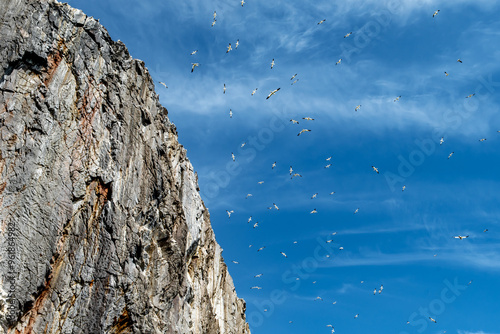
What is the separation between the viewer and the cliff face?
87.5 ft

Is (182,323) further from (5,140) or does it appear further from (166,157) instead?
(5,140)

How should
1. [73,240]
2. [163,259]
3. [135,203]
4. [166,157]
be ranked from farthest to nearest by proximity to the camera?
[166,157], [163,259], [135,203], [73,240]

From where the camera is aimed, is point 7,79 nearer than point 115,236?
Yes

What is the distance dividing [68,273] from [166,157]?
13.7m

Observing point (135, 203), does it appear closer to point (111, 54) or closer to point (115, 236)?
point (115, 236)

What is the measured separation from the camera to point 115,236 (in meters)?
31.1

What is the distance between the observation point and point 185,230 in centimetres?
4041

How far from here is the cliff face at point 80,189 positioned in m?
26.7

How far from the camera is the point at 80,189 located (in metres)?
29.8

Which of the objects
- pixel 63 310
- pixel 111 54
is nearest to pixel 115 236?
pixel 63 310

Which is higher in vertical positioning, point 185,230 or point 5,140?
point 185,230

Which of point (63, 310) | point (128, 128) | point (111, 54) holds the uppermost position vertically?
point (111, 54)

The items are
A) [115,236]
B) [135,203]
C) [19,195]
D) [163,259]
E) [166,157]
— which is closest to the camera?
[19,195]

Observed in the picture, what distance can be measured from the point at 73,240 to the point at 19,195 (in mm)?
4032
